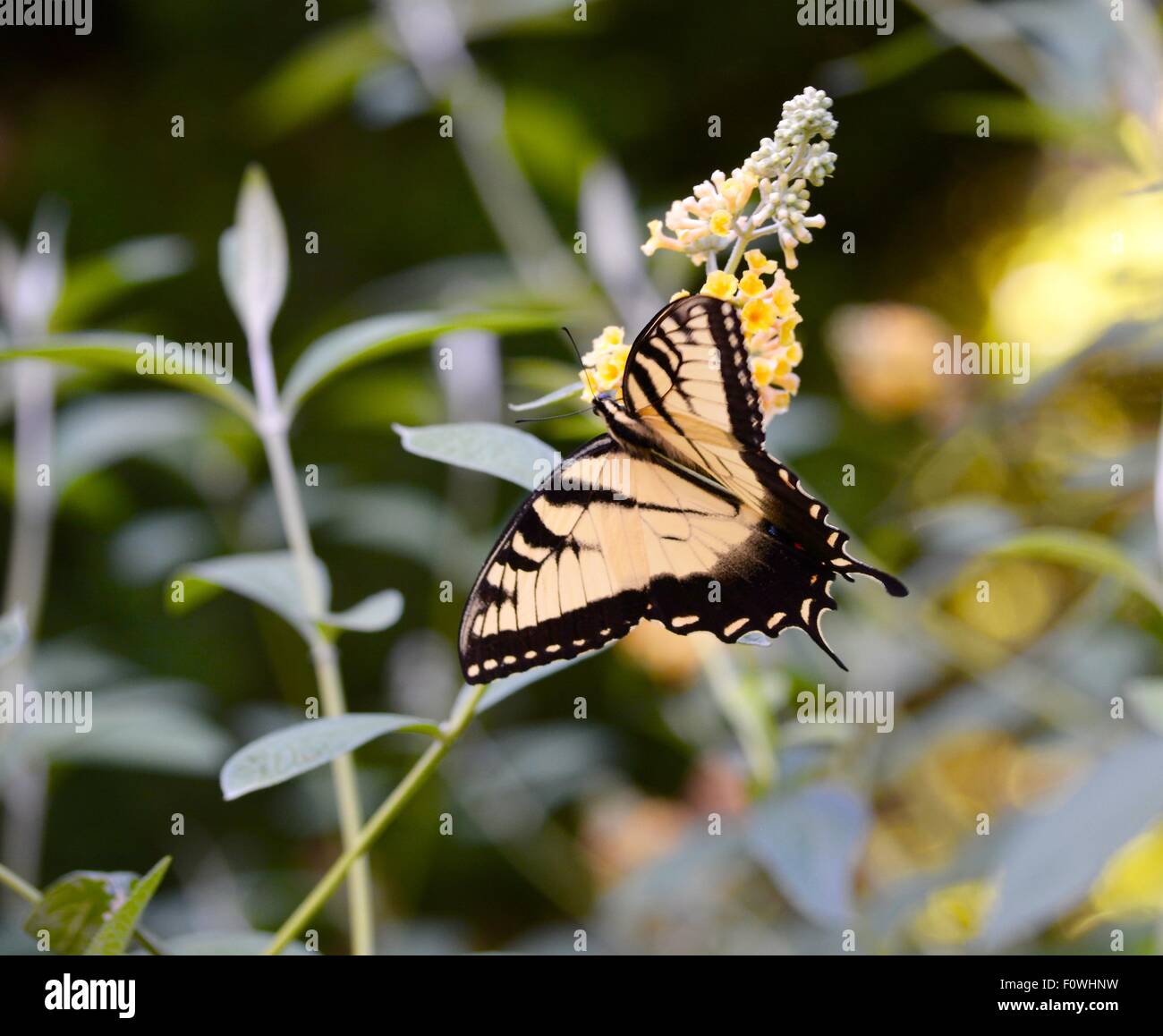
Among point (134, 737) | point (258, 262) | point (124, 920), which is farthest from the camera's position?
point (134, 737)

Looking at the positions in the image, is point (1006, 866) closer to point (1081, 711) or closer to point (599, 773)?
point (1081, 711)

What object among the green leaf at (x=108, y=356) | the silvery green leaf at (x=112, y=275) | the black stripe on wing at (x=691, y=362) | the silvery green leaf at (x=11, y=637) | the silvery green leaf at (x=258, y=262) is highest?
the silvery green leaf at (x=112, y=275)

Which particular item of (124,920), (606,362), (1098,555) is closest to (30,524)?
(124,920)

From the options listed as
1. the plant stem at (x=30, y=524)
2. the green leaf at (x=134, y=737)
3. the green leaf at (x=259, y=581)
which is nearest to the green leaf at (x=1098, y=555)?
the green leaf at (x=259, y=581)

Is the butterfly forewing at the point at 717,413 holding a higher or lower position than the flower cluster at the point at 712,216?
lower

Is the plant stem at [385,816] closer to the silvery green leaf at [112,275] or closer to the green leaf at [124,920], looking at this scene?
the green leaf at [124,920]

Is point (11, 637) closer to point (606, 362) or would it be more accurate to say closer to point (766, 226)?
point (606, 362)

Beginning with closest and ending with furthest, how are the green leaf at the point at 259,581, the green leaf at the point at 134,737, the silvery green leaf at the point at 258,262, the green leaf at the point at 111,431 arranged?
the green leaf at the point at 259,581
the silvery green leaf at the point at 258,262
the green leaf at the point at 134,737
the green leaf at the point at 111,431
